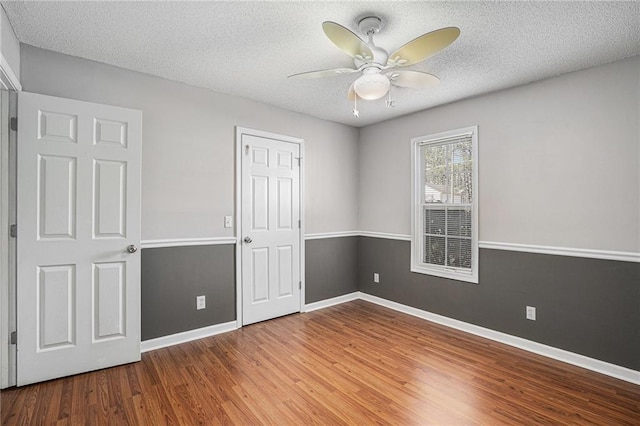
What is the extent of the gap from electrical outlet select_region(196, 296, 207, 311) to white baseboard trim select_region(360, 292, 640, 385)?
2357mm

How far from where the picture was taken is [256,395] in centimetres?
226

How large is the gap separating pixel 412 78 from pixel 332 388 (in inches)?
90.1

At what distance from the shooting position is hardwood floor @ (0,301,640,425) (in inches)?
79.7

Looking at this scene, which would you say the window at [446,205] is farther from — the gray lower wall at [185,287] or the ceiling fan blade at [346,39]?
the gray lower wall at [185,287]

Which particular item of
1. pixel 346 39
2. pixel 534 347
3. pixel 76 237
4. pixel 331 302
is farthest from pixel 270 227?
pixel 534 347

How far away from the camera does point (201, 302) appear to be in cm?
326

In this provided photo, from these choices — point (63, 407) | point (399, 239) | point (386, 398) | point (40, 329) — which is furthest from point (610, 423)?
point (40, 329)

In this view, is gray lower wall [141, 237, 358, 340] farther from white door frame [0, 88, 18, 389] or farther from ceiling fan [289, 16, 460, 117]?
ceiling fan [289, 16, 460, 117]

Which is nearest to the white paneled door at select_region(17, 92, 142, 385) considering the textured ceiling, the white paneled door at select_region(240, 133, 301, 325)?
the textured ceiling

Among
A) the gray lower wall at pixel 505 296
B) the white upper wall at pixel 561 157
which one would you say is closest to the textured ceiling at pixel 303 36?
the white upper wall at pixel 561 157

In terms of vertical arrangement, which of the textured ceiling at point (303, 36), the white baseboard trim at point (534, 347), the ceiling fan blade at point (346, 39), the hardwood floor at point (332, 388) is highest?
the textured ceiling at point (303, 36)

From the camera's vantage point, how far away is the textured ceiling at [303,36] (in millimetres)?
1956

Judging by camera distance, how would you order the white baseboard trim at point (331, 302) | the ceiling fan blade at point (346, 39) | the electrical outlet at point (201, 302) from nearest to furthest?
the ceiling fan blade at point (346, 39)
the electrical outlet at point (201, 302)
the white baseboard trim at point (331, 302)

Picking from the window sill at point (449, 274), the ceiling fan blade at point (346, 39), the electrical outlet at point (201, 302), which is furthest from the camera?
the window sill at point (449, 274)
